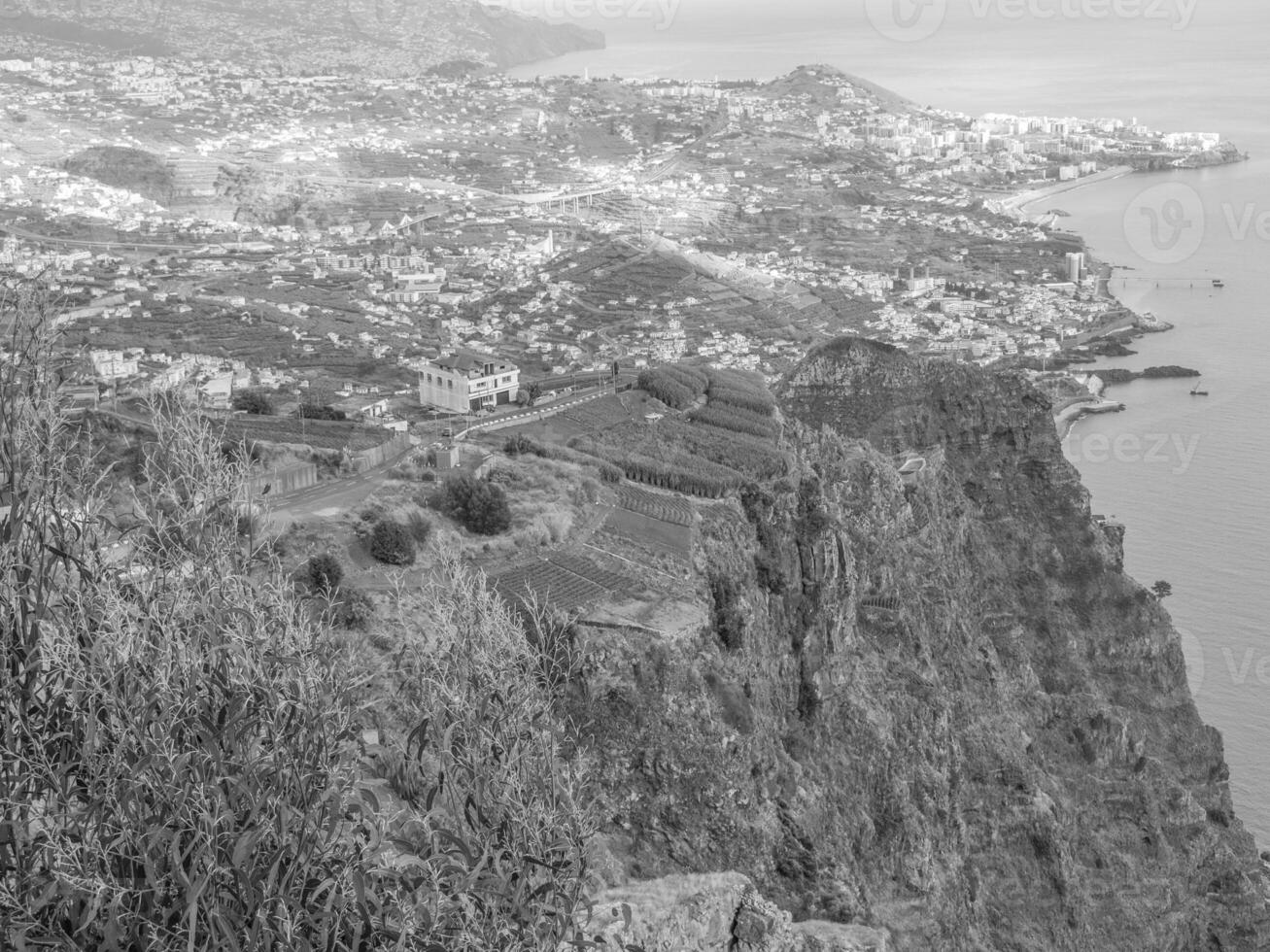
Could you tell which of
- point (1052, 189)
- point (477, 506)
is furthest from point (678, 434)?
point (1052, 189)

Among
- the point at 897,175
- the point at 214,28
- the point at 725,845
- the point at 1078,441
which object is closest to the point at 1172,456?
the point at 1078,441

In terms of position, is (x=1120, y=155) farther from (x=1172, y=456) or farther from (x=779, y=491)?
(x=779, y=491)

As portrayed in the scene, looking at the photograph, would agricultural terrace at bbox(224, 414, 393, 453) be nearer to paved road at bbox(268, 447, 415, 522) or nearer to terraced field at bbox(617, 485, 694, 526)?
paved road at bbox(268, 447, 415, 522)

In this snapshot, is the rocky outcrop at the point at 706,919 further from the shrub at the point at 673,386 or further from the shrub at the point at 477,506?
the shrub at the point at 673,386

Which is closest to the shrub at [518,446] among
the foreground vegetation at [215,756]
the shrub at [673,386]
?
the shrub at [673,386]

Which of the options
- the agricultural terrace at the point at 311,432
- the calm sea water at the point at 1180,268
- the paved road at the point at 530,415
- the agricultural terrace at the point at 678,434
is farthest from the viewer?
the calm sea water at the point at 1180,268

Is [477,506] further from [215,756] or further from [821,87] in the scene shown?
[821,87]

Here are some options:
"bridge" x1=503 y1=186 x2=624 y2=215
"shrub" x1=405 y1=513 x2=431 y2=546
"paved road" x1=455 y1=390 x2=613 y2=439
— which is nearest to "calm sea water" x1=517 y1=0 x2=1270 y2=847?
"paved road" x1=455 y1=390 x2=613 y2=439
